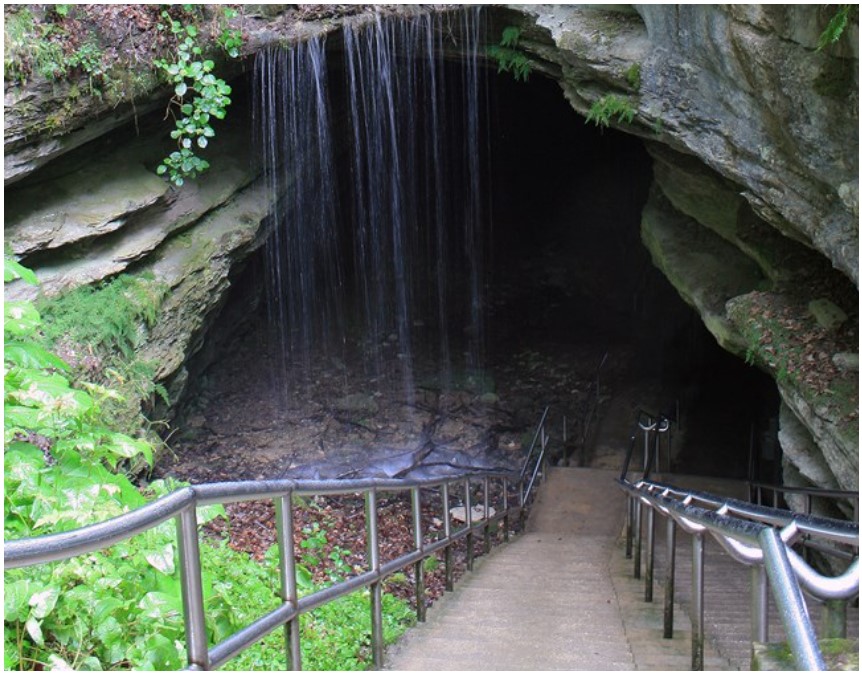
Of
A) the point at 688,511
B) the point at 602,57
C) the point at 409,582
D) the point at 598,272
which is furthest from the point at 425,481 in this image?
the point at 598,272

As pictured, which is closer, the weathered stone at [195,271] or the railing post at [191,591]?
the railing post at [191,591]

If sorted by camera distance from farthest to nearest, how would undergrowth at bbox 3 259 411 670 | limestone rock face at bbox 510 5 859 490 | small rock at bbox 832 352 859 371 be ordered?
small rock at bbox 832 352 859 371 < limestone rock face at bbox 510 5 859 490 < undergrowth at bbox 3 259 411 670

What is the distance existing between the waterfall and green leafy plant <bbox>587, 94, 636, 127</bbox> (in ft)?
7.25

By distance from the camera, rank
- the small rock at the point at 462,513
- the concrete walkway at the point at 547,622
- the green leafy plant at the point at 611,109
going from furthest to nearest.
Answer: the small rock at the point at 462,513 < the green leafy plant at the point at 611,109 < the concrete walkway at the point at 547,622

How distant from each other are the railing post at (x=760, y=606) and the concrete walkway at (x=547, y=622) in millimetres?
1152

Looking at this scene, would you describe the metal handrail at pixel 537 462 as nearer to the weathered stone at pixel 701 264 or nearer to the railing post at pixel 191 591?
the weathered stone at pixel 701 264

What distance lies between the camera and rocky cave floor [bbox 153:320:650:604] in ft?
35.7

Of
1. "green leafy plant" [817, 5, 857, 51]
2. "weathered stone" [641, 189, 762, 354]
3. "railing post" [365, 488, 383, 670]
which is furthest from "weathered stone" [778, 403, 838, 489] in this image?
"railing post" [365, 488, 383, 670]

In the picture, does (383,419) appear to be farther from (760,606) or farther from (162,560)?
(760,606)

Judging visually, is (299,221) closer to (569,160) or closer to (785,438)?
(569,160)

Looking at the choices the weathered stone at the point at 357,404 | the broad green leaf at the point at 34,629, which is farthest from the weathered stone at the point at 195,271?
the broad green leaf at the point at 34,629

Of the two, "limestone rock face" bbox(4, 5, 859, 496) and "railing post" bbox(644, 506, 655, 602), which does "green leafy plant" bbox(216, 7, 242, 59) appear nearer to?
"limestone rock face" bbox(4, 5, 859, 496)

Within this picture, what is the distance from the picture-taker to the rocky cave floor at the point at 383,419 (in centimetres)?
1088

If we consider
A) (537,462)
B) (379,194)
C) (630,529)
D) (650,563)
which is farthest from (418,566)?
(379,194)
